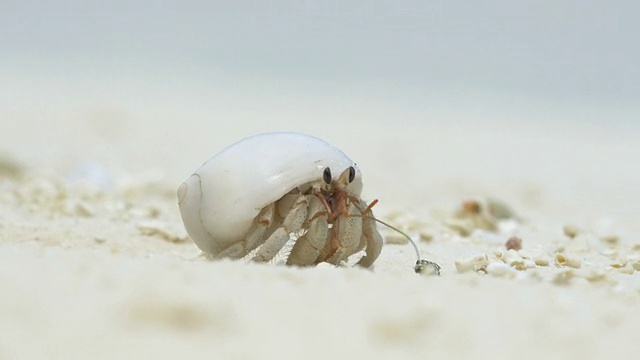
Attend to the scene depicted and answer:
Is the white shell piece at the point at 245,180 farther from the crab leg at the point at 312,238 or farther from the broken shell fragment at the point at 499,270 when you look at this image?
the broken shell fragment at the point at 499,270

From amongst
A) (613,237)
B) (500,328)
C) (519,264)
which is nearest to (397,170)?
(613,237)

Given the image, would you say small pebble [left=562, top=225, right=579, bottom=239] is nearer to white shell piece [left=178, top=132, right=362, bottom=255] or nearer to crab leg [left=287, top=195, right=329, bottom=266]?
white shell piece [left=178, top=132, right=362, bottom=255]

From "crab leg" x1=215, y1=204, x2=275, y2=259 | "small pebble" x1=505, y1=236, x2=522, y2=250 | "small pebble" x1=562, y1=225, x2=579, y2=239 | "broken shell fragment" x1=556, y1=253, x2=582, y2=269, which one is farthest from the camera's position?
"small pebble" x1=562, y1=225, x2=579, y2=239

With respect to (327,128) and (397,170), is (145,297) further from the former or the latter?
(327,128)

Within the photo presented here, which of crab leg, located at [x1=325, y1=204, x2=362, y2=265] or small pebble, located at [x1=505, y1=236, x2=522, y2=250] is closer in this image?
crab leg, located at [x1=325, y1=204, x2=362, y2=265]

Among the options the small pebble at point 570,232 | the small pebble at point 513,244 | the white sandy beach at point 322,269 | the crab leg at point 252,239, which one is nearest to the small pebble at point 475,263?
the white sandy beach at point 322,269

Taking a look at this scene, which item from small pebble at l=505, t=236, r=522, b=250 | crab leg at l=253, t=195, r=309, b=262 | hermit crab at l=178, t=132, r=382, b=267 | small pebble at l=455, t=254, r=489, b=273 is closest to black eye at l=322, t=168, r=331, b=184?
hermit crab at l=178, t=132, r=382, b=267
